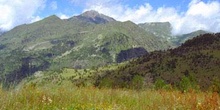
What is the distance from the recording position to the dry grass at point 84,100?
26.6 ft

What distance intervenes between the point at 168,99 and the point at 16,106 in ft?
16.4

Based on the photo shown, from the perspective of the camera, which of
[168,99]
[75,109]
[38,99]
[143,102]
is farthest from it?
[143,102]

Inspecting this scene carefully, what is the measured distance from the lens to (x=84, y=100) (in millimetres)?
10211

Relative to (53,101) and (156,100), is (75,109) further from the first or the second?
(156,100)

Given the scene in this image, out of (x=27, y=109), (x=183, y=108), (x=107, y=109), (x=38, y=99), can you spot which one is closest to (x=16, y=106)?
(x=27, y=109)

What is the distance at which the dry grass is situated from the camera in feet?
26.6

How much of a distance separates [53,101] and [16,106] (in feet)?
5.33

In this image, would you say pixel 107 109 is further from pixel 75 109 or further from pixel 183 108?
pixel 183 108

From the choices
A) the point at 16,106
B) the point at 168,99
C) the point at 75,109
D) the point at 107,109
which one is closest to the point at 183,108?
the point at 168,99

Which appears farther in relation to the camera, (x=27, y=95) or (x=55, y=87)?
(x=55, y=87)

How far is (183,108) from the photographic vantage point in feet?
28.5

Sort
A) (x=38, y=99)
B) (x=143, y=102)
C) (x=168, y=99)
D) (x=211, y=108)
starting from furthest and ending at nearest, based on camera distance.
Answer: (x=143, y=102), (x=168, y=99), (x=38, y=99), (x=211, y=108)

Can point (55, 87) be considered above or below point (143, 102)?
above

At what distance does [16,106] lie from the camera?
789 cm
